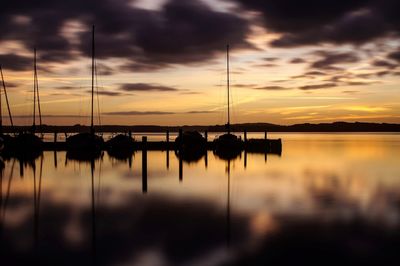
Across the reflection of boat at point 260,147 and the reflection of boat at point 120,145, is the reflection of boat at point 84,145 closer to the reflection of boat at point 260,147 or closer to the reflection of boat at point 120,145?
the reflection of boat at point 120,145

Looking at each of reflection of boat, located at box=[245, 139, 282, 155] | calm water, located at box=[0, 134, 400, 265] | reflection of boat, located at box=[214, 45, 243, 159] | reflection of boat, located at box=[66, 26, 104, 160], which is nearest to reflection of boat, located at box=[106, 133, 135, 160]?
reflection of boat, located at box=[66, 26, 104, 160]

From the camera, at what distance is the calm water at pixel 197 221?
12.5m

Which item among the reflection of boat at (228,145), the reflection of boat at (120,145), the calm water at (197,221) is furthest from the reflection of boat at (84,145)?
the calm water at (197,221)

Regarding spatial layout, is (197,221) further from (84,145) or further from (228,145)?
(228,145)

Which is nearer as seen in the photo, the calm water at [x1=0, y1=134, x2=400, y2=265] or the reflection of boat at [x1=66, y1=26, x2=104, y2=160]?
the calm water at [x1=0, y1=134, x2=400, y2=265]

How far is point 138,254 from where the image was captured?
1262 cm

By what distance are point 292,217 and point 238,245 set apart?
16.9 ft

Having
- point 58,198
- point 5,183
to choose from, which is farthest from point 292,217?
point 5,183

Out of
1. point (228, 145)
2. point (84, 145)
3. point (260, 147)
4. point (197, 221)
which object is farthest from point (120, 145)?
point (197, 221)

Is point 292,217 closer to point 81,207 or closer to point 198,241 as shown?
point 198,241

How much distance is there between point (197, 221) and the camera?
1711 cm

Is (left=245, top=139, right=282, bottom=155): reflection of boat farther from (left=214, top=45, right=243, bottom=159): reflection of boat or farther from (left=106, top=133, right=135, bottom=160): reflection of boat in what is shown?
(left=106, top=133, right=135, bottom=160): reflection of boat

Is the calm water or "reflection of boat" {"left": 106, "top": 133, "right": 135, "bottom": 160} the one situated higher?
"reflection of boat" {"left": 106, "top": 133, "right": 135, "bottom": 160}

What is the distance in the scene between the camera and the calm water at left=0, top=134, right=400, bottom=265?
41.0 ft
